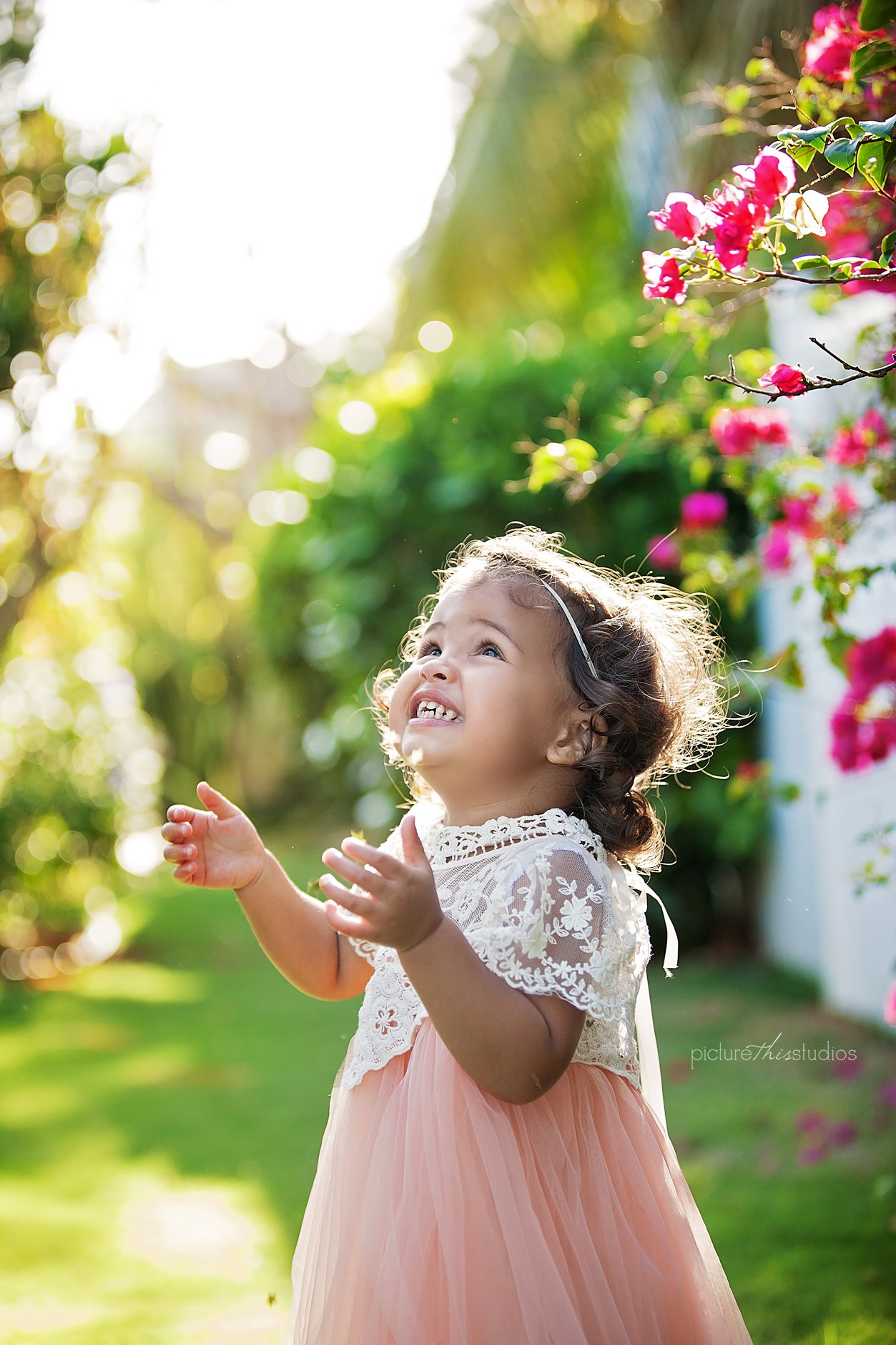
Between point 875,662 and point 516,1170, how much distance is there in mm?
1494

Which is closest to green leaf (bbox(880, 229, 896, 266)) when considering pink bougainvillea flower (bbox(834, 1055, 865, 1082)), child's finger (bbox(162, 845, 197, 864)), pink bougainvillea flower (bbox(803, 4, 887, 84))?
pink bougainvillea flower (bbox(803, 4, 887, 84))

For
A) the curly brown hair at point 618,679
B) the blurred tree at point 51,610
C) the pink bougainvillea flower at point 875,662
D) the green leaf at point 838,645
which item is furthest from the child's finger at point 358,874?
the blurred tree at point 51,610

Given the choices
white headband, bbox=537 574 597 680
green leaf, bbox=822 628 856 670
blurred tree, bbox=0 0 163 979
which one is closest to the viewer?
white headband, bbox=537 574 597 680

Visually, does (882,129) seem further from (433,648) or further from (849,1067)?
(849,1067)

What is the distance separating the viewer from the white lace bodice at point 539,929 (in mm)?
1522

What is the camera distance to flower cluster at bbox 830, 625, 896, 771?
259 centimetres

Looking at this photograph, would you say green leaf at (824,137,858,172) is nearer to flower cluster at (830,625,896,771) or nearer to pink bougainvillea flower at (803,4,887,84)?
pink bougainvillea flower at (803,4,887,84)

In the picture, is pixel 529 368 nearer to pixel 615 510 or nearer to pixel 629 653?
pixel 615 510

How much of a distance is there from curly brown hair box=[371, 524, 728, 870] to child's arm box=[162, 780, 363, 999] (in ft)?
0.87

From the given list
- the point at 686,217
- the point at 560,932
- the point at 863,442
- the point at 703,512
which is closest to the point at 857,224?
the point at 863,442

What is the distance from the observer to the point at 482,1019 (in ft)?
4.61

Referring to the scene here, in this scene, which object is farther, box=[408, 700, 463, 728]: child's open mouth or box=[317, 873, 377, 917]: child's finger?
box=[408, 700, 463, 728]: child's open mouth

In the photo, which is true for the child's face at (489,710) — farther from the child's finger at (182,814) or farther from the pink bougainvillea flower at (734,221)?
the pink bougainvillea flower at (734,221)

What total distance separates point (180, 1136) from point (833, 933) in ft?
7.86
